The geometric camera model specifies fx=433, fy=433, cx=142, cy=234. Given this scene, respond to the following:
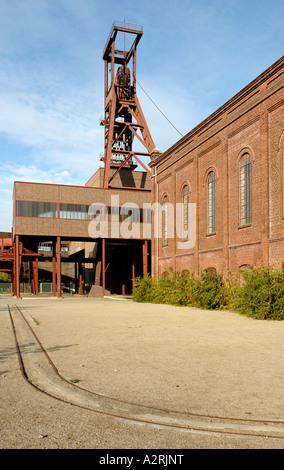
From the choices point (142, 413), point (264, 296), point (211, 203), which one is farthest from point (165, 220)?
point (142, 413)

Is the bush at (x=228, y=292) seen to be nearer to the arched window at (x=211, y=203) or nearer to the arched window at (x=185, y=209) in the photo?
the arched window at (x=211, y=203)

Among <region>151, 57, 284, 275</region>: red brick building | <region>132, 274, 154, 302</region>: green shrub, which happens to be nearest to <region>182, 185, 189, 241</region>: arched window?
<region>151, 57, 284, 275</region>: red brick building

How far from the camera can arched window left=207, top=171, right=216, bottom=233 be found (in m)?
23.9

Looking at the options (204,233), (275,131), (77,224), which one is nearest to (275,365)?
(275,131)

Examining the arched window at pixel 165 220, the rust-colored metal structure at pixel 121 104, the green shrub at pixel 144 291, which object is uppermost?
the rust-colored metal structure at pixel 121 104

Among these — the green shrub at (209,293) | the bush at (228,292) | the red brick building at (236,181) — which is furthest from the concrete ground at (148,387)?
the red brick building at (236,181)

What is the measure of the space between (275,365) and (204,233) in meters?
18.0

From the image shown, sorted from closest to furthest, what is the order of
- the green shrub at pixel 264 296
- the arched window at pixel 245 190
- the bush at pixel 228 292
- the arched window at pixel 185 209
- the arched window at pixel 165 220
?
the green shrub at pixel 264 296, the bush at pixel 228 292, the arched window at pixel 245 190, the arched window at pixel 185 209, the arched window at pixel 165 220

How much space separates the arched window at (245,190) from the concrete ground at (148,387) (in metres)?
10.5

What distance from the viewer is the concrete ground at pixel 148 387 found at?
143 inches

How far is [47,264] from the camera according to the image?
200 feet
